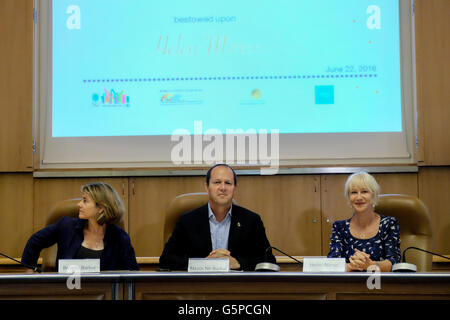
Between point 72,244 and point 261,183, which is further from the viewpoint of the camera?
point 261,183

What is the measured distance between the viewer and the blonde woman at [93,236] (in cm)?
271

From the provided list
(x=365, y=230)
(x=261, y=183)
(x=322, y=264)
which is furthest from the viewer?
(x=261, y=183)

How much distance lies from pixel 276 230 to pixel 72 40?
6.39 feet

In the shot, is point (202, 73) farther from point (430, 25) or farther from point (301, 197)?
point (430, 25)

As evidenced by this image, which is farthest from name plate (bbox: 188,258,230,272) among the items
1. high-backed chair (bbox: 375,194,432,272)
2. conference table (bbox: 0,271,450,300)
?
high-backed chair (bbox: 375,194,432,272)

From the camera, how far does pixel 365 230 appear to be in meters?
2.70

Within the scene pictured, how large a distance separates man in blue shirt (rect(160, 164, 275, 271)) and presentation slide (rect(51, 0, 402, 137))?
95 centimetres

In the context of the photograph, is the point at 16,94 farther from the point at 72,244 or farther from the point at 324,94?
the point at 324,94

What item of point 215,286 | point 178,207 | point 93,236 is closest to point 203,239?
point 178,207

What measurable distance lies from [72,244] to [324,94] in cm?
194

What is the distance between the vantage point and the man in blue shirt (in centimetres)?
275

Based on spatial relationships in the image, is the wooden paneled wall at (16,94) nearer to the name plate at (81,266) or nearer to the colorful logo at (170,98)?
the colorful logo at (170,98)

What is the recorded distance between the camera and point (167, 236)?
2.87m

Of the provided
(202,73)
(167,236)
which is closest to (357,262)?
(167,236)
